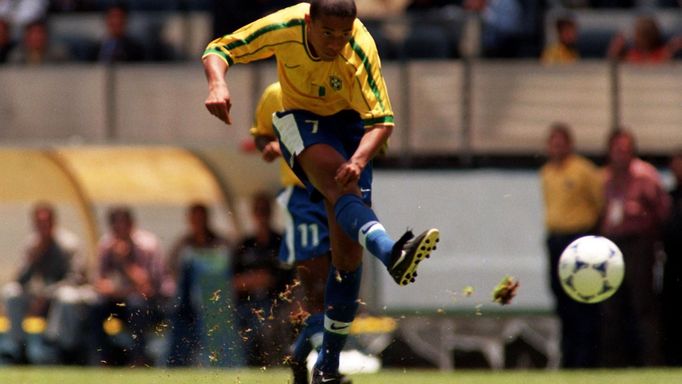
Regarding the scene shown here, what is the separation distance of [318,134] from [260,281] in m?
5.33

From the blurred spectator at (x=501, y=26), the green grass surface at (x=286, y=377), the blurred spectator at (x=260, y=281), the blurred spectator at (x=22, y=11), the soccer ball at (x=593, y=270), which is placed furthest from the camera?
the blurred spectator at (x=22, y=11)

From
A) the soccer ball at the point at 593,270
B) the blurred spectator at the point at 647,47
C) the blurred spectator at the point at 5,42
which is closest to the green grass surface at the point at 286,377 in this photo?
the soccer ball at the point at 593,270

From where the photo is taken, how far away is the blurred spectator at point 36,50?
17703 mm

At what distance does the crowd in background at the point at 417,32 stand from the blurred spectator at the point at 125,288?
229cm

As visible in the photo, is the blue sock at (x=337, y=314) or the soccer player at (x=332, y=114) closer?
the soccer player at (x=332, y=114)

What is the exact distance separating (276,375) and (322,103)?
3152 millimetres

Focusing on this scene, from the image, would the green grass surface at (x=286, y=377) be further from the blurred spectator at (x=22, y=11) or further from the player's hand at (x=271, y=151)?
the blurred spectator at (x=22, y=11)

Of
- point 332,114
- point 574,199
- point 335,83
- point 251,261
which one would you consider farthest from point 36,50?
point 335,83

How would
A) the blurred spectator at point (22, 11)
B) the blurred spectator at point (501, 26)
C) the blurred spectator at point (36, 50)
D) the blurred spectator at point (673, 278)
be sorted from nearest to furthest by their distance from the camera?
1. the blurred spectator at point (673, 278)
2. the blurred spectator at point (501, 26)
3. the blurred spectator at point (36, 50)
4. the blurred spectator at point (22, 11)

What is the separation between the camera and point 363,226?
8.59 m

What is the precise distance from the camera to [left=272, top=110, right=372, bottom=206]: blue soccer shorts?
29.8 feet

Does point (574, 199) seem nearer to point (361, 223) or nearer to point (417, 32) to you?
point (417, 32)

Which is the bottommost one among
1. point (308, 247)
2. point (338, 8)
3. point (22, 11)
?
point (308, 247)

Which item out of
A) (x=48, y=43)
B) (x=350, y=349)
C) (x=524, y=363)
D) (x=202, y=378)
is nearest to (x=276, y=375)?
(x=202, y=378)
